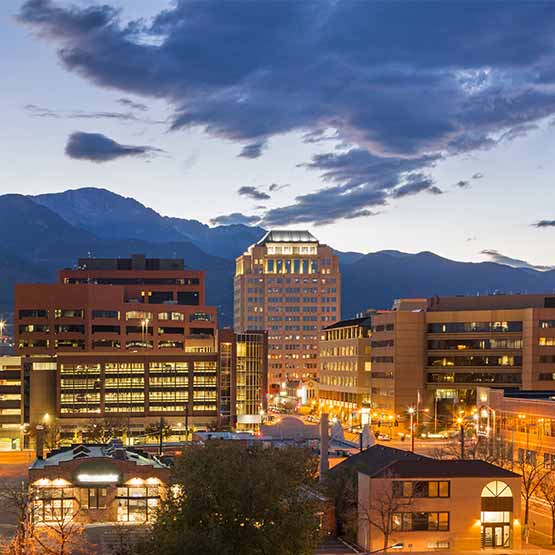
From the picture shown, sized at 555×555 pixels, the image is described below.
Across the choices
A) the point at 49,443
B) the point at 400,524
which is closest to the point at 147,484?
the point at 400,524

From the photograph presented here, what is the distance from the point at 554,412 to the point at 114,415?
9837cm

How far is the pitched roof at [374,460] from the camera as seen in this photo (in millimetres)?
92725

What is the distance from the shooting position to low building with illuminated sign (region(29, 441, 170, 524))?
101m

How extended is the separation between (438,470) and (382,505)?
6028 mm

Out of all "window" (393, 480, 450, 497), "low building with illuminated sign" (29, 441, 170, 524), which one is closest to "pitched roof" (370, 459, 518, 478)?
"window" (393, 480, 450, 497)

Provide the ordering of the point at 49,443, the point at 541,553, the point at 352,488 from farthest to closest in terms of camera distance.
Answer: the point at 49,443 → the point at 352,488 → the point at 541,553

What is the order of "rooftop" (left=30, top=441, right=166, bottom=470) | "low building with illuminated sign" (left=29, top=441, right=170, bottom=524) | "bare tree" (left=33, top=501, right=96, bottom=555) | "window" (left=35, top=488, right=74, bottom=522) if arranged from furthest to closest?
"rooftop" (left=30, top=441, right=166, bottom=470), "low building with illuminated sign" (left=29, top=441, right=170, bottom=524), "window" (left=35, top=488, right=74, bottom=522), "bare tree" (left=33, top=501, right=96, bottom=555)

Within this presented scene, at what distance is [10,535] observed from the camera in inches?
3595

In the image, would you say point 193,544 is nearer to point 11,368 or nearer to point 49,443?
point 49,443

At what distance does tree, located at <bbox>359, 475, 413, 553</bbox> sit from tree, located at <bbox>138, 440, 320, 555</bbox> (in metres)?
16.1

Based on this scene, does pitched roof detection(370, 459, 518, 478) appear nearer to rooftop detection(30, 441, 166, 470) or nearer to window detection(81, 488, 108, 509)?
rooftop detection(30, 441, 166, 470)

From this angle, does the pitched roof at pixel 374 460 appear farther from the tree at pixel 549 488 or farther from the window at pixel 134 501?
the window at pixel 134 501

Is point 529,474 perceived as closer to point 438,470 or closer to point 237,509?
point 438,470

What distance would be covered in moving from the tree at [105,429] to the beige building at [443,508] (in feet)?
295
